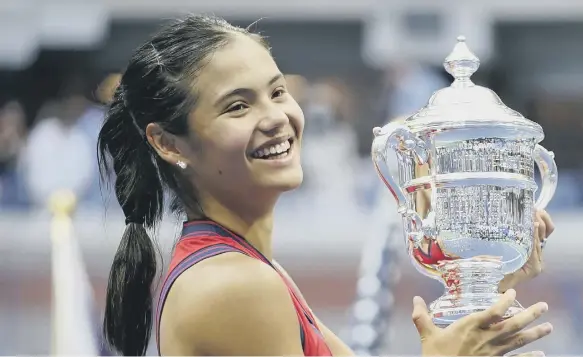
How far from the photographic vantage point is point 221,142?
1546 mm

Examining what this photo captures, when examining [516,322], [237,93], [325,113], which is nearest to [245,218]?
[237,93]

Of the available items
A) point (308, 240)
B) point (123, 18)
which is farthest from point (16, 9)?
point (308, 240)

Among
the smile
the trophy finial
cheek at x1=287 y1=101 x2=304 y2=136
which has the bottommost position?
the smile

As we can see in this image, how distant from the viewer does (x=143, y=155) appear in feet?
5.46

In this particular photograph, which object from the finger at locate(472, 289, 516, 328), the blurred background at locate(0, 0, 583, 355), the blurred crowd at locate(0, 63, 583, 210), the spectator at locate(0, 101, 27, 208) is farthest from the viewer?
the spectator at locate(0, 101, 27, 208)

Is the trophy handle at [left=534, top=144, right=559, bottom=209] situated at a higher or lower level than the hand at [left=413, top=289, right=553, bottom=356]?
higher

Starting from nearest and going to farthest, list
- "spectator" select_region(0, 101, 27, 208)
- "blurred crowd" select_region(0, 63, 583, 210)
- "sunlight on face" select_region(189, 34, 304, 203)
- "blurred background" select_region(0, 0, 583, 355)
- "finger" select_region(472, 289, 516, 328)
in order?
"finger" select_region(472, 289, 516, 328)
"sunlight on face" select_region(189, 34, 304, 203)
"blurred background" select_region(0, 0, 583, 355)
"blurred crowd" select_region(0, 63, 583, 210)
"spectator" select_region(0, 101, 27, 208)

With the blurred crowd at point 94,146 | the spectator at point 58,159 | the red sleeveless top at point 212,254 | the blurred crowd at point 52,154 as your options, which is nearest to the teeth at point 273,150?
the red sleeveless top at point 212,254

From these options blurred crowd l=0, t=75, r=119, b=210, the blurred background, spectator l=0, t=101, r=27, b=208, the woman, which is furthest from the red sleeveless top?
spectator l=0, t=101, r=27, b=208

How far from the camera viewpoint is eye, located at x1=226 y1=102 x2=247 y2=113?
156 centimetres

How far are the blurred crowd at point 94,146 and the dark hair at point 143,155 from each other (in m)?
4.42

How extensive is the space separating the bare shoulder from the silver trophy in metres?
0.24

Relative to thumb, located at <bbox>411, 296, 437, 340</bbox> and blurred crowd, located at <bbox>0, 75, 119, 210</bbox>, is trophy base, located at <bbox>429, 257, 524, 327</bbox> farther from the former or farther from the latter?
blurred crowd, located at <bbox>0, 75, 119, 210</bbox>

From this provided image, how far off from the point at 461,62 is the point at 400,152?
0.17 m
